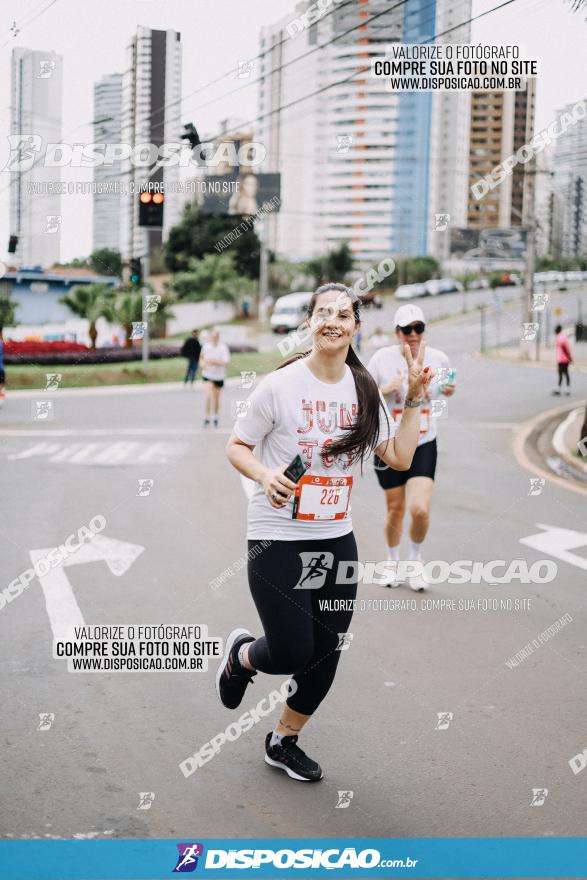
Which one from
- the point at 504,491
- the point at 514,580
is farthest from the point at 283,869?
the point at 504,491

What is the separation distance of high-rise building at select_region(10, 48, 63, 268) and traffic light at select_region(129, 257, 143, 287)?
7.50 metres

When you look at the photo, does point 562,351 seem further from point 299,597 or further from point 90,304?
point 299,597

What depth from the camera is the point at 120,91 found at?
1268 cm

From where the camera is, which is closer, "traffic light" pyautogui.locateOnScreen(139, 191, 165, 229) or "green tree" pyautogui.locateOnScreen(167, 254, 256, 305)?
"traffic light" pyautogui.locateOnScreen(139, 191, 165, 229)

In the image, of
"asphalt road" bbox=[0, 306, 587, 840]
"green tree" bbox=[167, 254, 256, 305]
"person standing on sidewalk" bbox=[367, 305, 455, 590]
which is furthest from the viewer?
"green tree" bbox=[167, 254, 256, 305]

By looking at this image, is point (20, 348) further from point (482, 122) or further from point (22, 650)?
point (22, 650)

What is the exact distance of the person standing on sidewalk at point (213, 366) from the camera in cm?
1662

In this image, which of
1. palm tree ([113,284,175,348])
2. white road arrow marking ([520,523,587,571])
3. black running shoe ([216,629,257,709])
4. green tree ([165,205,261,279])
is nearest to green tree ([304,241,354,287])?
green tree ([165,205,261,279])

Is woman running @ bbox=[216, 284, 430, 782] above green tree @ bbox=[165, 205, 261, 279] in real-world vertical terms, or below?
below

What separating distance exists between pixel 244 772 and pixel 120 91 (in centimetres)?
1050

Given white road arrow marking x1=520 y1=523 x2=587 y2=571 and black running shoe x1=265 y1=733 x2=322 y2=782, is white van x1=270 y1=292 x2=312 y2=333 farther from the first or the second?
black running shoe x1=265 y1=733 x2=322 y2=782

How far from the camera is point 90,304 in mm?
32219

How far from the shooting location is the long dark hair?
375 cm

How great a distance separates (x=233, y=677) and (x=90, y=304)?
29.1 metres
